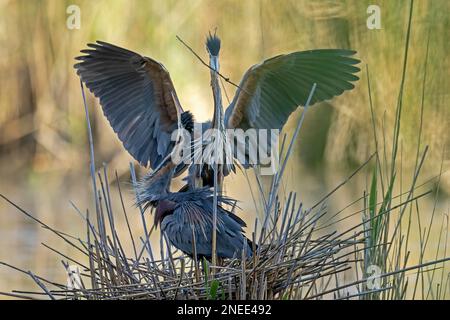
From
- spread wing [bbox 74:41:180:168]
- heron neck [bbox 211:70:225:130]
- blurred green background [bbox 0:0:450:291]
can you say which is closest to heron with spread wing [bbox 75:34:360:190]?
spread wing [bbox 74:41:180:168]

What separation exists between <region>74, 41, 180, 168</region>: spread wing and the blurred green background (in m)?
1.84

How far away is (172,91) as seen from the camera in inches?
146

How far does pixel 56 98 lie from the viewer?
6852 millimetres

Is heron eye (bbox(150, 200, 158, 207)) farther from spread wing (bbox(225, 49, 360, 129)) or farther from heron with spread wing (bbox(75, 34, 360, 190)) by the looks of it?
spread wing (bbox(225, 49, 360, 129))

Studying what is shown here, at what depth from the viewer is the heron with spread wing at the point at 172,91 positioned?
3660mm

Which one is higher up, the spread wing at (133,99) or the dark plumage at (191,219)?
the spread wing at (133,99)

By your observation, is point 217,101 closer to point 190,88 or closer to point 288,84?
point 288,84

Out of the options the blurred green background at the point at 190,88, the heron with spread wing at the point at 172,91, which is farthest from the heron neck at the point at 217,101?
the blurred green background at the point at 190,88

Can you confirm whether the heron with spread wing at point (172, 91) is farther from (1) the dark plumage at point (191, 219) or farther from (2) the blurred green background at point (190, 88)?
(2) the blurred green background at point (190, 88)

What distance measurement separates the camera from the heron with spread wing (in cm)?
366

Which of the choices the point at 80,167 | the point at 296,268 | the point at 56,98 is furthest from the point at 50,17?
the point at 296,268

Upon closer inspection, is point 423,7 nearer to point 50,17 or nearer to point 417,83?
point 417,83

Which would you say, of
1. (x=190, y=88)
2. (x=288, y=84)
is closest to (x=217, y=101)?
(x=288, y=84)

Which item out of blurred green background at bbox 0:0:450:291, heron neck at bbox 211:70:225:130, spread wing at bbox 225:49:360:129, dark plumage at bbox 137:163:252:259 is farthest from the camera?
blurred green background at bbox 0:0:450:291
